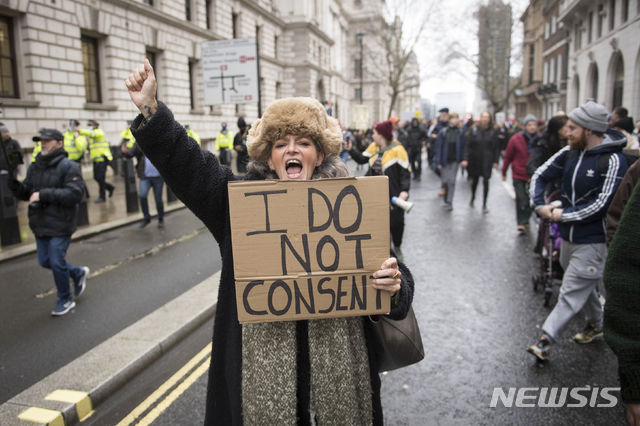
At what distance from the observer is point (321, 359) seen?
183 centimetres

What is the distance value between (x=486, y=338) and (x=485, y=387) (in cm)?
93

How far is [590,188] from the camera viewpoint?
375cm

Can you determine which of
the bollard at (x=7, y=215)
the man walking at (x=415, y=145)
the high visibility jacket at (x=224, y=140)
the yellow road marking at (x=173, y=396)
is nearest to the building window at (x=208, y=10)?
the high visibility jacket at (x=224, y=140)

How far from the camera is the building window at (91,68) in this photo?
771 inches

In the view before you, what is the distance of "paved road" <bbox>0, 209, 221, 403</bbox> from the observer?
4223 millimetres

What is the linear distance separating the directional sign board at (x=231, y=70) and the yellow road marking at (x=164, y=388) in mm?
8015

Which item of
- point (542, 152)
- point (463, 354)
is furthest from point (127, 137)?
point (463, 354)

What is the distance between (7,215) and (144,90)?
7.83 meters

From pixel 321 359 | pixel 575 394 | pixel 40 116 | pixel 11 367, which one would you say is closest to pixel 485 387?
pixel 575 394

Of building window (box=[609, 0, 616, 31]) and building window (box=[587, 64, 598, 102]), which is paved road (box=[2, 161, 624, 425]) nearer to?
building window (box=[609, 0, 616, 31])

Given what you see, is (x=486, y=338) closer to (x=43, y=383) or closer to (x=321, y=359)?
(x=321, y=359)

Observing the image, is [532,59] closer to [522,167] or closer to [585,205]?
[522,167]

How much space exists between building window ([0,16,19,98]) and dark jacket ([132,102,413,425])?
55.8 feet

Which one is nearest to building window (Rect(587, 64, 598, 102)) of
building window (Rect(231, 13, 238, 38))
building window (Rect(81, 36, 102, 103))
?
building window (Rect(231, 13, 238, 38))
